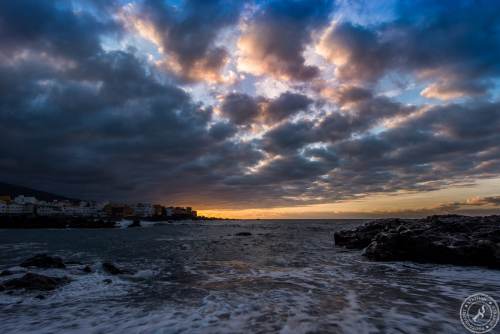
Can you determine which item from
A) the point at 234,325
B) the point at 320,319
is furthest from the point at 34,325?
the point at 320,319

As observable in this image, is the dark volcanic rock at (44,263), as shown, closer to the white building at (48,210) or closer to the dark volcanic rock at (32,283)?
the dark volcanic rock at (32,283)

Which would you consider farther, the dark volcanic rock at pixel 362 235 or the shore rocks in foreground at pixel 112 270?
the dark volcanic rock at pixel 362 235

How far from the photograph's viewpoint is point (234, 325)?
714cm

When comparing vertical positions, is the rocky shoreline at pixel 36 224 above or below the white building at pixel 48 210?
below

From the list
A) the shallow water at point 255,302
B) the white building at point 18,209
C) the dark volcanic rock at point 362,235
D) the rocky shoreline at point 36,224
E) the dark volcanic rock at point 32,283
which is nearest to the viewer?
the shallow water at point 255,302

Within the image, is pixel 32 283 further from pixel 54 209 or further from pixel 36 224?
pixel 54 209

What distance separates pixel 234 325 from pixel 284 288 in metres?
4.45

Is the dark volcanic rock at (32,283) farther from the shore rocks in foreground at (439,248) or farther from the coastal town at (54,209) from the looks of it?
the coastal town at (54,209)

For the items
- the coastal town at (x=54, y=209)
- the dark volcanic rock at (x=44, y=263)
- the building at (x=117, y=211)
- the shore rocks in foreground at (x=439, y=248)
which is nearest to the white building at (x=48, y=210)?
the coastal town at (x=54, y=209)

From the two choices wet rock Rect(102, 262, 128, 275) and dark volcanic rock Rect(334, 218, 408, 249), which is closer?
wet rock Rect(102, 262, 128, 275)

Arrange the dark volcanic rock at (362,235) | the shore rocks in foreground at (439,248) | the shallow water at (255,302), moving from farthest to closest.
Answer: the dark volcanic rock at (362,235) → the shore rocks in foreground at (439,248) → the shallow water at (255,302)

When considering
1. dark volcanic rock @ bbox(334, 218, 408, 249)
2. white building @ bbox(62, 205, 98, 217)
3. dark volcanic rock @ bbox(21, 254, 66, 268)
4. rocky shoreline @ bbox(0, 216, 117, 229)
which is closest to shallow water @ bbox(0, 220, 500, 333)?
dark volcanic rock @ bbox(21, 254, 66, 268)

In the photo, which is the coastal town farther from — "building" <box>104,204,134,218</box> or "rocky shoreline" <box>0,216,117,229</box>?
"rocky shoreline" <box>0,216,117,229</box>

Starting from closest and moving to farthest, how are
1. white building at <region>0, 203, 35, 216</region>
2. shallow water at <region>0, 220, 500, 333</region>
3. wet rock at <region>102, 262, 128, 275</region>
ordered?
shallow water at <region>0, 220, 500, 333</region> < wet rock at <region>102, 262, 128, 275</region> < white building at <region>0, 203, 35, 216</region>
